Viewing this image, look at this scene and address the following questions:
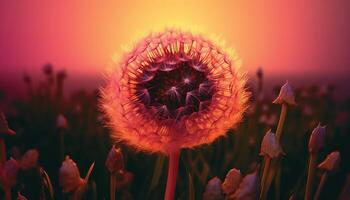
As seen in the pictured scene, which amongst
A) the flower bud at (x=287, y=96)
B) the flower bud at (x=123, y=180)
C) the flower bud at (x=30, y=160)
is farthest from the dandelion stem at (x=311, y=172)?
the flower bud at (x=30, y=160)

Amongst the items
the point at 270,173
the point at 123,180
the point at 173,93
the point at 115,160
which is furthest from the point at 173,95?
the point at 123,180

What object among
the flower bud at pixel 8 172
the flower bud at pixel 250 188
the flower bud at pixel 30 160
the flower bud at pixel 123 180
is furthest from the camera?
the flower bud at pixel 123 180

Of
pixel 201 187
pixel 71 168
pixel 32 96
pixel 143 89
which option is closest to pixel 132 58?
pixel 143 89

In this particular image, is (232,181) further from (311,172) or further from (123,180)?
(123,180)

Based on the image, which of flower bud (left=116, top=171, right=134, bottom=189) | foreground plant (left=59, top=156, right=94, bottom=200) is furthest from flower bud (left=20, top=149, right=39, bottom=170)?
foreground plant (left=59, top=156, right=94, bottom=200)

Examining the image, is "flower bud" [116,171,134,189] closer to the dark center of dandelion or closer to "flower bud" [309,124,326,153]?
the dark center of dandelion

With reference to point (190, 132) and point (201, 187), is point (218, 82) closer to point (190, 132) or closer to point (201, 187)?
point (190, 132)

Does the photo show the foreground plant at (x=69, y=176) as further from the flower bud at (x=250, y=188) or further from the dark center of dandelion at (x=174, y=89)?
the flower bud at (x=250, y=188)
